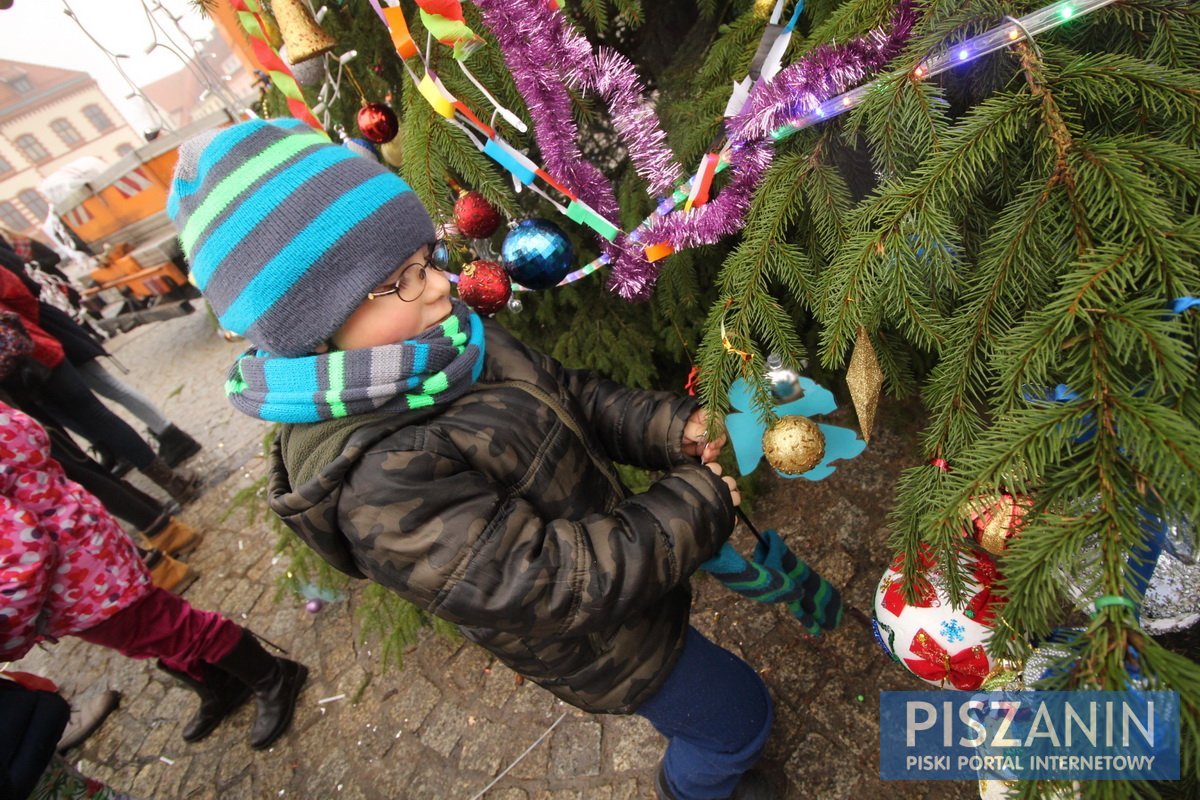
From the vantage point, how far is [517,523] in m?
1.08

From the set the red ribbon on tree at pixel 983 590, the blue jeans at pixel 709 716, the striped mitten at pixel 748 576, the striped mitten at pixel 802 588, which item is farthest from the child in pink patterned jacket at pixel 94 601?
the red ribbon on tree at pixel 983 590

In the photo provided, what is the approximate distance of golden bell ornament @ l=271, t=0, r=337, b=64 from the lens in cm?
150

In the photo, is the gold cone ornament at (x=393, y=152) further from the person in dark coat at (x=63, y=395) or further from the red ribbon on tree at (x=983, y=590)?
the person in dark coat at (x=63, y=395)

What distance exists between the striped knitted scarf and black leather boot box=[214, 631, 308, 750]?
6.31ft

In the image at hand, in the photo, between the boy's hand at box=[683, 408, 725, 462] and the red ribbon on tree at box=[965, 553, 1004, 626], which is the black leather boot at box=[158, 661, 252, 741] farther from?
the red ribbon on tree at box=[965, 553, 1004, 626]

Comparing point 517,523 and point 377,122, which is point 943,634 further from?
point 377,122

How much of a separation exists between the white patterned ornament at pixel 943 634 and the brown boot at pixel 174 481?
4661mm

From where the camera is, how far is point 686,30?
2.18m

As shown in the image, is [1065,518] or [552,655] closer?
[1065,518]

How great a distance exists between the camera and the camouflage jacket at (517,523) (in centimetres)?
103

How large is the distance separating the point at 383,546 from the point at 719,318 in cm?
74

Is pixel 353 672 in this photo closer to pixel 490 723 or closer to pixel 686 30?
pixel 490 723

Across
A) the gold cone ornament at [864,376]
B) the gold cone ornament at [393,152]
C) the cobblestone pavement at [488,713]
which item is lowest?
the cobblestone pavement at [488,713]

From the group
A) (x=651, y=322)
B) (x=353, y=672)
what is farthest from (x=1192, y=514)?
(x=353, y=672)
